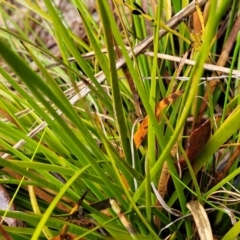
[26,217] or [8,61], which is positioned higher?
[8,61]

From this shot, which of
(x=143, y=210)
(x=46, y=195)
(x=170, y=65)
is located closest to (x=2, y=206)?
(x=46, y=195)

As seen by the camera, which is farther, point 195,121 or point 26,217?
point 195,121

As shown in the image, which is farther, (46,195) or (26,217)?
(46,195)

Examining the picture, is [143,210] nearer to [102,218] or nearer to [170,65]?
[102,218]

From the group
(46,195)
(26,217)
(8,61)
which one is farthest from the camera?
(46,195)

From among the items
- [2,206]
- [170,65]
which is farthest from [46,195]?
[170,65]

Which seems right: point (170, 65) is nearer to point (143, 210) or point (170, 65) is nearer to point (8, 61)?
point (143, 210)

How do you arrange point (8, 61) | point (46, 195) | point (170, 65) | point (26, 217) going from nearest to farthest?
1. point (8, 61)
2. point (26, 217)
3. point (46, 195)
4. point (170, 65)

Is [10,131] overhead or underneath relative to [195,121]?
overhead


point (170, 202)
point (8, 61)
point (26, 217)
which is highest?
→ point (8, 61)
